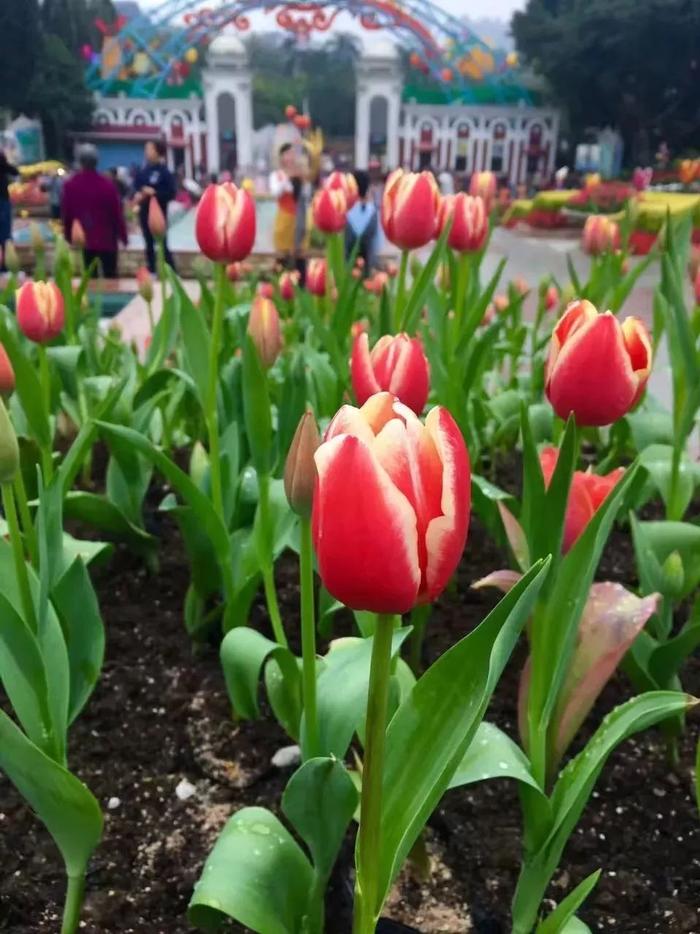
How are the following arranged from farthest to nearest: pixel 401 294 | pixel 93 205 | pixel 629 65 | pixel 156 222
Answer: pixel 629 65
pixel 93 205
pixel 156 222
pixel 401 294

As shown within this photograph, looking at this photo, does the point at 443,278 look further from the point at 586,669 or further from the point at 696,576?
the point at 586,669

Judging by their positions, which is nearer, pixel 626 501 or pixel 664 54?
pixel 626 501

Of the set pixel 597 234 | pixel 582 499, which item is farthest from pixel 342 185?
pixel 582 499

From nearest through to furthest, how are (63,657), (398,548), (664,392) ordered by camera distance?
(398,548)
(63,657)
(664,392)

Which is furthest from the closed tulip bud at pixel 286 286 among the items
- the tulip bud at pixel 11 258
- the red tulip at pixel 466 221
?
the red tulip at pixel 466 221

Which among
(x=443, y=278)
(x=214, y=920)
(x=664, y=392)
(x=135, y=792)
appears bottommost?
(x=664, y=392)

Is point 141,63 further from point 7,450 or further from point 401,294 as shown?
point 7,450

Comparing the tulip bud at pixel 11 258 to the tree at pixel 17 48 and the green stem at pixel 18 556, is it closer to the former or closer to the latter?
the green stem at pixel 18 556

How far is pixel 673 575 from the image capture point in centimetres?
100

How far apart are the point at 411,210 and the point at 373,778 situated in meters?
0.89

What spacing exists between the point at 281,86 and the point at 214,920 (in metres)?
39.9

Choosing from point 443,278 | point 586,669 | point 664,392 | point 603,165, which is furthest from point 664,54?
point 586,669

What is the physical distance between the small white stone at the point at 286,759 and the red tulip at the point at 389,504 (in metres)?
0.68

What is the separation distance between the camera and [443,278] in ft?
6.31
